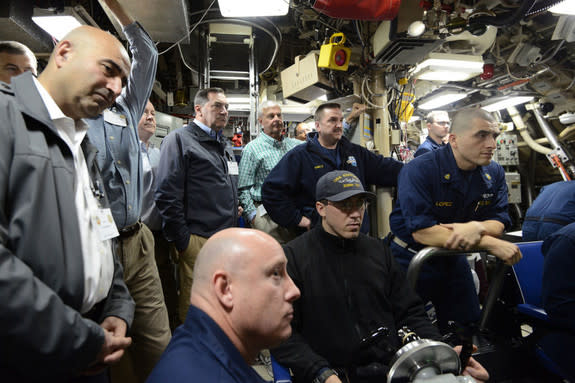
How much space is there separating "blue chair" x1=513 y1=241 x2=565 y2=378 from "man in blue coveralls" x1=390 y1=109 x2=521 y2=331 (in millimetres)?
231

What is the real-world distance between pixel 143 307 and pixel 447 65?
4597 millimetres

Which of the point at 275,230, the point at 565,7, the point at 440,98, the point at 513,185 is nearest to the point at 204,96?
the point at 275,230

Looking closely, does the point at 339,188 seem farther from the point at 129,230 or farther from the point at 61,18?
the point at 61,18

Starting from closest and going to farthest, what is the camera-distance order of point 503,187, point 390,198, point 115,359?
point 115,359
point 503,187
point 390,198

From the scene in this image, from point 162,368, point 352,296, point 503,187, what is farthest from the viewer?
point 503,187

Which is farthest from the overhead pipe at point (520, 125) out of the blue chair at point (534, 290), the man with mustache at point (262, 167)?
the man with mustache at point (262, 167)

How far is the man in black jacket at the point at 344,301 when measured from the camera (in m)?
1.50

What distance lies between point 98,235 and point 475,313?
93.9 inches

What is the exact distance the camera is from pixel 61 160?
3.19ft

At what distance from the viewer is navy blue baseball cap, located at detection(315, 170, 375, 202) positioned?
190 cm

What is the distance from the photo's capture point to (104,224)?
117cm

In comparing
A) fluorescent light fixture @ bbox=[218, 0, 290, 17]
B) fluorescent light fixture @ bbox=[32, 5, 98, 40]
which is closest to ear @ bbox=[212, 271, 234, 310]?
fluorescent light fixture @ bbox=[218, 0, 290, 17]

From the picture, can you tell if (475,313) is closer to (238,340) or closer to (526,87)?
(238,340)

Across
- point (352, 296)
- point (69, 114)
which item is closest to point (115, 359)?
point (69, 114)
